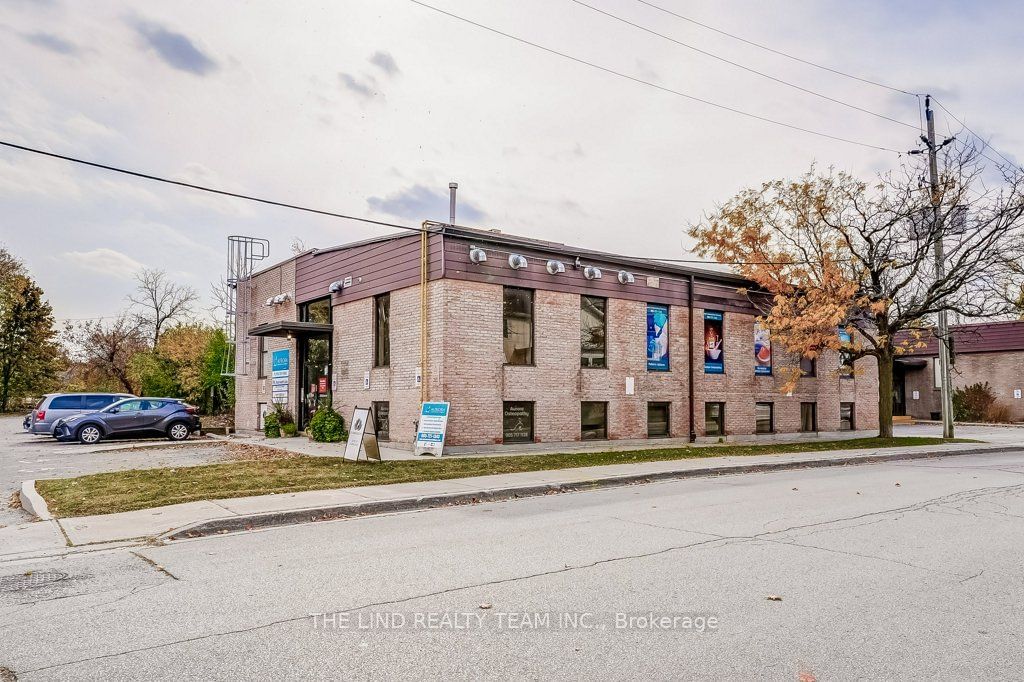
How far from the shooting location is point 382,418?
69.0 feet

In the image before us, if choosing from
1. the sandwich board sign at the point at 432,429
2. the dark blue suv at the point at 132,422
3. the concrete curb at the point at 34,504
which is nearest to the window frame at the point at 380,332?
the sandwich board sign at the point at 432,429

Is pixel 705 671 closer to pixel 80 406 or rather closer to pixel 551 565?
pixel 551 565

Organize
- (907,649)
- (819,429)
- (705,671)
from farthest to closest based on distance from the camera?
(819,429), (907,649), (705,671)

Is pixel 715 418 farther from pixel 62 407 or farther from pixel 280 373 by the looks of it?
pixel 62 407

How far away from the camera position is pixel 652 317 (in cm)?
2322

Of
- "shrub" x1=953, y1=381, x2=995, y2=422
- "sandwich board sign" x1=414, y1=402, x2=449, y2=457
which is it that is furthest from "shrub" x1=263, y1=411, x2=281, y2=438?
"shrub" x1=953, y1=381, x2=995, y2=422

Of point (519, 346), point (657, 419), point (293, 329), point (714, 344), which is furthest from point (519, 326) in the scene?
point (714, 344)

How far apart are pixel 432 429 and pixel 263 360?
1189cm

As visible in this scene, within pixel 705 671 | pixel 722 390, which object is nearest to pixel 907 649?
pixel 705 671

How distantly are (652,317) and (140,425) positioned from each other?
1800 centimetres

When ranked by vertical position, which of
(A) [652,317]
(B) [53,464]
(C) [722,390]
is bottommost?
(B) [53,464]

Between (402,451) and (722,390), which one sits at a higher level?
(722,390)

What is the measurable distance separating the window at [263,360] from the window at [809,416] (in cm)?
1990

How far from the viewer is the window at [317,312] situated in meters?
24.3
